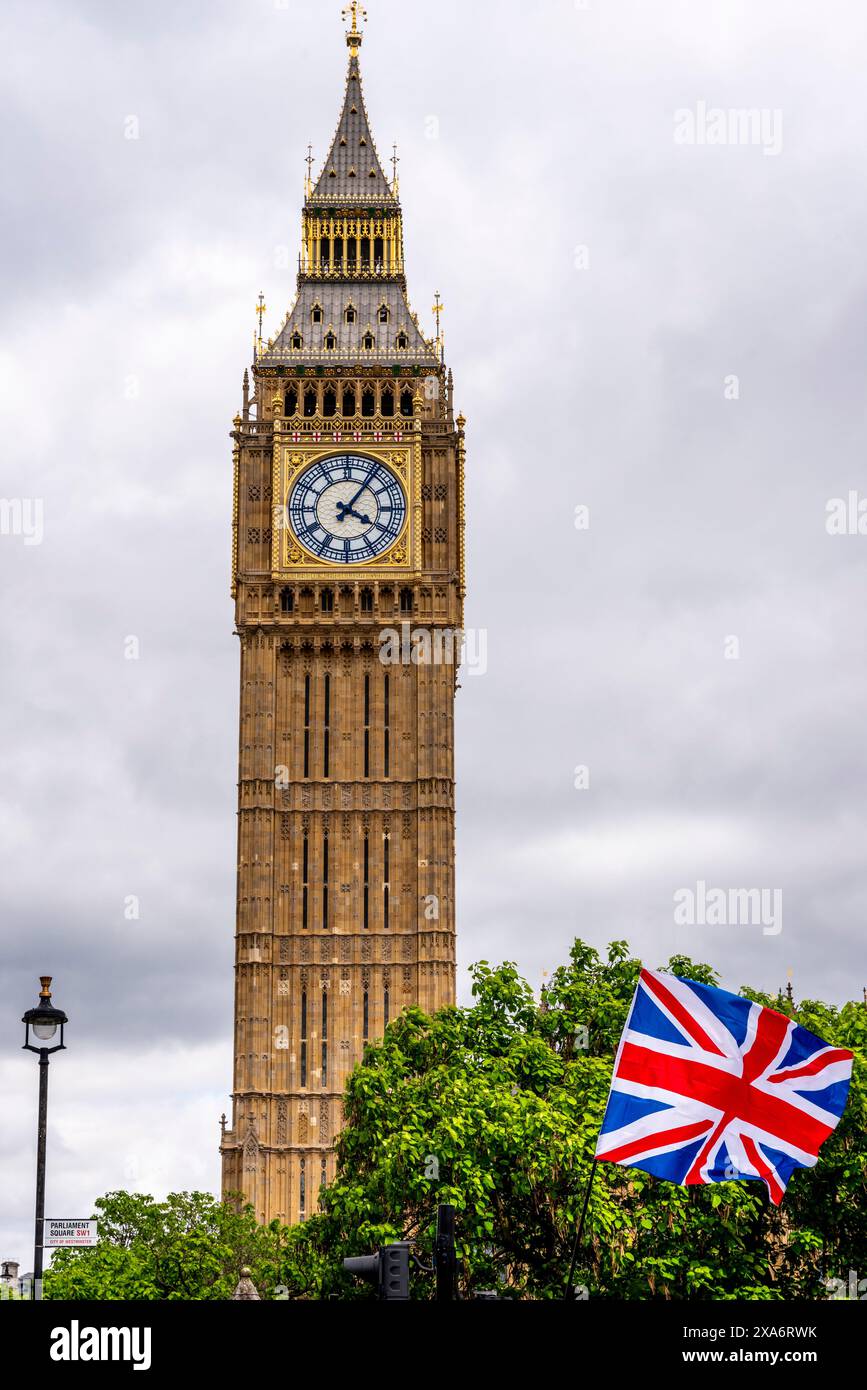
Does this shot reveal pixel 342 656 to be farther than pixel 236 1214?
Yes

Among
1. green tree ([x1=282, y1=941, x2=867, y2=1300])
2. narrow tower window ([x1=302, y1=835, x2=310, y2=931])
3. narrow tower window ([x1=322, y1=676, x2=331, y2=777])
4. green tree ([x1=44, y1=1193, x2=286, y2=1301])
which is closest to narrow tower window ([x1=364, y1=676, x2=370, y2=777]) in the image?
narrow tower window ([x1=322, y1=676, x2=331, y2=777])

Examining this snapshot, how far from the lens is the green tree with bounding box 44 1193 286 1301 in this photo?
228 feet

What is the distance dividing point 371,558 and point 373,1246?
53.7 metres

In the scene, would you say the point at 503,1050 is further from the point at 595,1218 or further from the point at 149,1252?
the point at 149,1252

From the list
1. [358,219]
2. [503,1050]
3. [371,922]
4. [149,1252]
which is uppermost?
[358,219]

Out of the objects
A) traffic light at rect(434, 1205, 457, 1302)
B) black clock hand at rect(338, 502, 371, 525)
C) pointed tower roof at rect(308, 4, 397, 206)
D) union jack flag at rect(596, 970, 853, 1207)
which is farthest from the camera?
pointed tower roof at rect(308, 4, 397, 206)

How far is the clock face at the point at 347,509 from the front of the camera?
322 ft

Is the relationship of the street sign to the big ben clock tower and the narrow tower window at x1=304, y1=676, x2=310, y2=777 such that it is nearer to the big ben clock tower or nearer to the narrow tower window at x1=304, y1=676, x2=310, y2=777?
the big ben clock tower

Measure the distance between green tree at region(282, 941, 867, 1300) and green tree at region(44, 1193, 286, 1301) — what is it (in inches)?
575

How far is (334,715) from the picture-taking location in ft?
318

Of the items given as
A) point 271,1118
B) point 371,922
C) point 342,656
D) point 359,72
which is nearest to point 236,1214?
point 271,1118

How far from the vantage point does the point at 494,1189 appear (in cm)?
4616

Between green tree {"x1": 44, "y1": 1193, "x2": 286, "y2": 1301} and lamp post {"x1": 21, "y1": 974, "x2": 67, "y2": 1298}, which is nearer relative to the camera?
lamp post {"x1": 21, "y1": 974, "x2": 67, "y2": 1298}

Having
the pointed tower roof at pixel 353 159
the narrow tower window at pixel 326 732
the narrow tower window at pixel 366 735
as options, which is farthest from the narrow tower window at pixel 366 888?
the pointed tower roof at pixel 353 159
